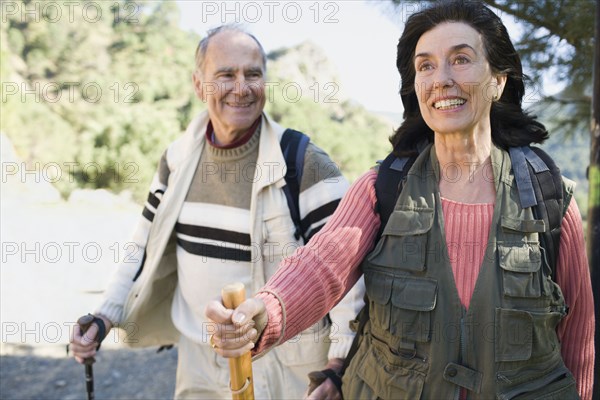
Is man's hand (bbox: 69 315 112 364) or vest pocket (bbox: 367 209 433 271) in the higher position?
vest pocket (bbox: 367 209 433 271)

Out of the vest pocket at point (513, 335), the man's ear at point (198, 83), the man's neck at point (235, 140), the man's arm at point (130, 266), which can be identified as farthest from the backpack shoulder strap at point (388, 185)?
the man's arm at point (130, 266)

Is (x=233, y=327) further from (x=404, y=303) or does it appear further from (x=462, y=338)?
(x=462, y=338)

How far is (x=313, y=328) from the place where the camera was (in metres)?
2.37

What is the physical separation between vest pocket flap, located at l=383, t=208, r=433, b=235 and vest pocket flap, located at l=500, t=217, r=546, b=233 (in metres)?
0.21

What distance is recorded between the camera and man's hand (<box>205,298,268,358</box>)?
4.30ft

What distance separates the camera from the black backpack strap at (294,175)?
232cm

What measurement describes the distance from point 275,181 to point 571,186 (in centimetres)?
110

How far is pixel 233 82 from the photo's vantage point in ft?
8.04

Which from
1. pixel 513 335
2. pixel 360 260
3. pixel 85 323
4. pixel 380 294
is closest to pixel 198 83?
pixel 85 323

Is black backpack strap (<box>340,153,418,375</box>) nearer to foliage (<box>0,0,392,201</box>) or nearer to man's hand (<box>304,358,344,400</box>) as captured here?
man's hand (<box>304,358,344,400</box>)

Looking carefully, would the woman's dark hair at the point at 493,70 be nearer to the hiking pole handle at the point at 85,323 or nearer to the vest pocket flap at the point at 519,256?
the vest pocket flap at the point at 519,256

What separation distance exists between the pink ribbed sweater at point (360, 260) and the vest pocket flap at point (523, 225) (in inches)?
2.4

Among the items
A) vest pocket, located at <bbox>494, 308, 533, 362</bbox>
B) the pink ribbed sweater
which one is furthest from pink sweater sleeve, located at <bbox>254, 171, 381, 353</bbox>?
vest pocket, located at <bbox>494, 308, 533, 362</bbox>

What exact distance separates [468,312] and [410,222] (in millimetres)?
307
